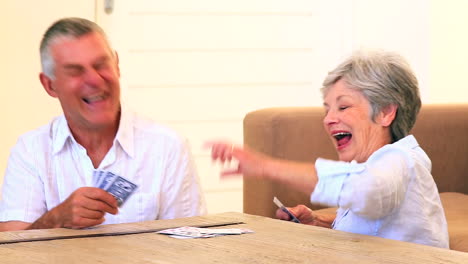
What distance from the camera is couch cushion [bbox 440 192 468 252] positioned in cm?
312

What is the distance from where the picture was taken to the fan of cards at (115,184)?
2115 millimetres

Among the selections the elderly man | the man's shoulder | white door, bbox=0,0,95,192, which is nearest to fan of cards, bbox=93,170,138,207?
the elderly man

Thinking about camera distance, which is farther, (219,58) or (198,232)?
(219,58)

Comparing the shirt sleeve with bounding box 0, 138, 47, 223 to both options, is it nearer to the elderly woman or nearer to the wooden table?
the wooden table

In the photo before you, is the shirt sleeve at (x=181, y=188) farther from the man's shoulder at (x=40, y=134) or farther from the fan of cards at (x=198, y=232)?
the fan of cards at (x=198, y=232)

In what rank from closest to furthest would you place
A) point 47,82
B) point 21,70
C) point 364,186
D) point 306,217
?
point 364,186
point 306,217
point 47,82
point 21,70

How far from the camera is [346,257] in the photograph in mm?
1676

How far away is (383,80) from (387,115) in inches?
3.4

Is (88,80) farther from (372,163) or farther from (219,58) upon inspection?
(219,58)

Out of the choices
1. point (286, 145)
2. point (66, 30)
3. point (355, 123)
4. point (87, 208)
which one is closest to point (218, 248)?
point (87, 208)

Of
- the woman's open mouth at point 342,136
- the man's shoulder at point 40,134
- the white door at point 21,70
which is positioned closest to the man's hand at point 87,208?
the man's shoulder at point 40,134

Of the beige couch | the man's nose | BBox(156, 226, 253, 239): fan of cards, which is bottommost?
the beige couch

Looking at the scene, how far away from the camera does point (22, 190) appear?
2.53 m

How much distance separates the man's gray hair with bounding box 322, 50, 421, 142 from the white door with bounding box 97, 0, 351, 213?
9.46 feet
